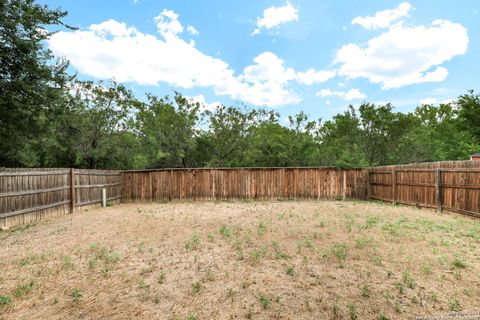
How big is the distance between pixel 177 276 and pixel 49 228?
17.4 ft

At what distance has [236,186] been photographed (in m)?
14.5

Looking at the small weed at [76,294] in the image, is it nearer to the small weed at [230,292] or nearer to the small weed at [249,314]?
the small weed at [230,292]

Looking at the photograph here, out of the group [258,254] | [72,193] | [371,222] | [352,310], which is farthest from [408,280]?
[72,193]

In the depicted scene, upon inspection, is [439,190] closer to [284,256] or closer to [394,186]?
[394,186]

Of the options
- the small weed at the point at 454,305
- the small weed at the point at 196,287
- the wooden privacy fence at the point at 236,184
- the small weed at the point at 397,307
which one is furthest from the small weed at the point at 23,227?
the small weed at the point at 454,305

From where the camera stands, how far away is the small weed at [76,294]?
136 inches

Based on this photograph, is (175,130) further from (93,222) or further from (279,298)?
(279,298)

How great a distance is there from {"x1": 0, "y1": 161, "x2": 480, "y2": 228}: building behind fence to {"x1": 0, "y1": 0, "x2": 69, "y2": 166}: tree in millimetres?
1378

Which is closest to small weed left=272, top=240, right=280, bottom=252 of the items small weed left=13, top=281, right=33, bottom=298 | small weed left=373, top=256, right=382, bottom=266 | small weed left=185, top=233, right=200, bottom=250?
small weed left=185, top=233, right=200, bottom=250

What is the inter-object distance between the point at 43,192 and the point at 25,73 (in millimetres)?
3420

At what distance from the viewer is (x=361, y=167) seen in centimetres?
1496

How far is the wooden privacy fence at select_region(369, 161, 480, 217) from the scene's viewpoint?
869cm

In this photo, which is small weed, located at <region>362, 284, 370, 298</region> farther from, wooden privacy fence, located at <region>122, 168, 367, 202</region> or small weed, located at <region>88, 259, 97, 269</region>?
wooden privacy fence, located at <region>122, 168, 367, 202</region>

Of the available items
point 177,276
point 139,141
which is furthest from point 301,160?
point 177,276
